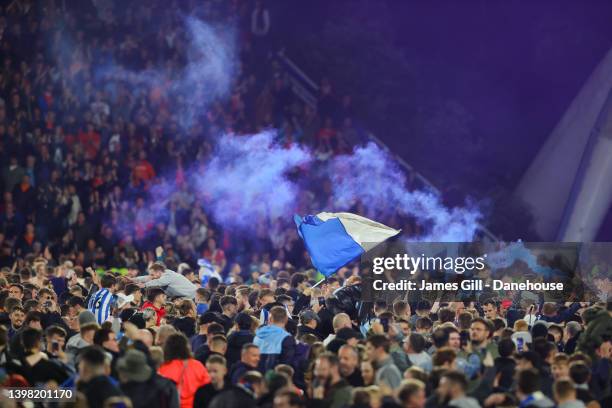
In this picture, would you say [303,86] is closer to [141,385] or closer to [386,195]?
[386,195]

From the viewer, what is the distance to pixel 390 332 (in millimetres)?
10875

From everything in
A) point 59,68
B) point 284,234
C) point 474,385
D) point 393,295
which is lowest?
point 474,385

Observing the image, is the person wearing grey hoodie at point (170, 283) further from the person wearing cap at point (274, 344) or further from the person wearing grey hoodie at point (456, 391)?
the person wearing grey hoodie at point (456, 391)

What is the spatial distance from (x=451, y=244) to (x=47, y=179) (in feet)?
40.2

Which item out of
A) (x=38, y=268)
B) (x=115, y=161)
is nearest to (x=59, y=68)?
(x=115, y=161)

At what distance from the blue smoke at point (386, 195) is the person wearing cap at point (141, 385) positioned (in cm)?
1457

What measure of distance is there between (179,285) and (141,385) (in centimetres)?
648

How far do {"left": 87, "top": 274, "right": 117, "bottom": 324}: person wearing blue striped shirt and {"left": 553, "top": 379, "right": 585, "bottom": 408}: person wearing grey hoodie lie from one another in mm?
6410

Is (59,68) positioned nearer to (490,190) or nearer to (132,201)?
(132,201)

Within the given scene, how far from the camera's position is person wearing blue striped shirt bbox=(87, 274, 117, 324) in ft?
43.6

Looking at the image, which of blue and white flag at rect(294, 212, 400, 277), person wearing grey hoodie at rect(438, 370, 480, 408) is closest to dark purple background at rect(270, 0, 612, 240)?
blue and white flag at rect(294, 212, 400, 277)

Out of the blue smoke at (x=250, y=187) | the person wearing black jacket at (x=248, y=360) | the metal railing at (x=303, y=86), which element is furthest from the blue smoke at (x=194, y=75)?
the person wearing black jacket at (x=248, y=360)

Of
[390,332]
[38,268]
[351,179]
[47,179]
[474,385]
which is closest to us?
[474,385]

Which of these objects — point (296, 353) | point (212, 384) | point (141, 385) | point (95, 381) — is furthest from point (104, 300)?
point (95, 381)
